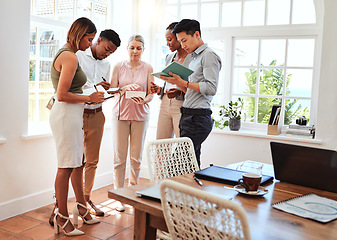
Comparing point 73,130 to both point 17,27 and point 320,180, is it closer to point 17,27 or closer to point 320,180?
point 17,27

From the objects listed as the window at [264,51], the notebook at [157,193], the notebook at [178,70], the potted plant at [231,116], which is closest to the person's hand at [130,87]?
the notebook at [178,70]

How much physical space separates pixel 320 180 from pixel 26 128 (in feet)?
8.76

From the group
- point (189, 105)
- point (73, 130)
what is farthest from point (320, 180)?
point (73, 130)

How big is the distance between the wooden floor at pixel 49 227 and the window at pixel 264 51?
2026 millimetres

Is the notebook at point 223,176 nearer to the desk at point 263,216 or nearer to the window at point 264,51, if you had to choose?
the desk at point 263,216

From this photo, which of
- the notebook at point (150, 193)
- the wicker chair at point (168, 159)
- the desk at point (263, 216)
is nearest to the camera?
the desk at point (263, 216)

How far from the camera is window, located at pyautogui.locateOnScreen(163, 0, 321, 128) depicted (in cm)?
427

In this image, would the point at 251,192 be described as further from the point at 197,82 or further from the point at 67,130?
the point at 67,130

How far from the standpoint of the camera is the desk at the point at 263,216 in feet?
4.31

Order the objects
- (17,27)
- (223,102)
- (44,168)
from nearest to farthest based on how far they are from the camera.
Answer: (17,27) < (44,168) < (223,102)

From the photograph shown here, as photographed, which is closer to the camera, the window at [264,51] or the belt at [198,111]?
the belt at [198,111]

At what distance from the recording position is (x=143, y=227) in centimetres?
162

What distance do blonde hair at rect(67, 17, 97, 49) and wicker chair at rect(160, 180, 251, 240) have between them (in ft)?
6.24

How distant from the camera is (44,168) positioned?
371 centimetres
